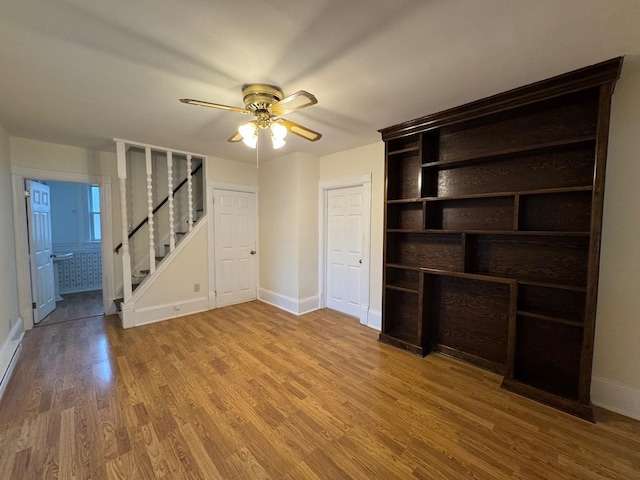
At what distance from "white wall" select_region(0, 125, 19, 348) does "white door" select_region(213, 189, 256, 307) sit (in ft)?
7.20

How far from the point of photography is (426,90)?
2.09 meters

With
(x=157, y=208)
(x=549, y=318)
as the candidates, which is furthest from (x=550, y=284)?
(x=157, y=208)

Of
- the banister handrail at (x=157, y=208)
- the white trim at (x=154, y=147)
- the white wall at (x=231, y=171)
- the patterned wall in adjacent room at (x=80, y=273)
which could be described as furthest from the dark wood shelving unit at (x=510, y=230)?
the patterned wall in adjacent room at (x=80, y=273)

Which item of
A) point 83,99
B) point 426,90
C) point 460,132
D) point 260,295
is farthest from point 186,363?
point 460,132

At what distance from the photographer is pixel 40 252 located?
3.77 metres

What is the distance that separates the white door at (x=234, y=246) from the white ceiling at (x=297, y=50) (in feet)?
6.39

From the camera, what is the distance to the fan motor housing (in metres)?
1.96

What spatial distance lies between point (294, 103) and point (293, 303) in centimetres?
293

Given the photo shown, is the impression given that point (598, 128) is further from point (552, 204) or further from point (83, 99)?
point (83, 99)

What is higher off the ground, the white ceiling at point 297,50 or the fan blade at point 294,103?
the white ceiling at point 297,50

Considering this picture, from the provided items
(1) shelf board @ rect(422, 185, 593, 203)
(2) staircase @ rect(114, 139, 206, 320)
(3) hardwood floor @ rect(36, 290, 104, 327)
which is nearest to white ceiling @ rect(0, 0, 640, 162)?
(1) shelf board @ rect(422, 185, 593, 203)

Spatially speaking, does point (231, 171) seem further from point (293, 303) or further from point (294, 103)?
point (294, 103)

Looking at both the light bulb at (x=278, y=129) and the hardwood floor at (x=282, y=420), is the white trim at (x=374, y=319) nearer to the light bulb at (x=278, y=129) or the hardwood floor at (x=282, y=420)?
the hardwood floor at (x=282, y=420)

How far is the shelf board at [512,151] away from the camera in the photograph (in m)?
1.91
